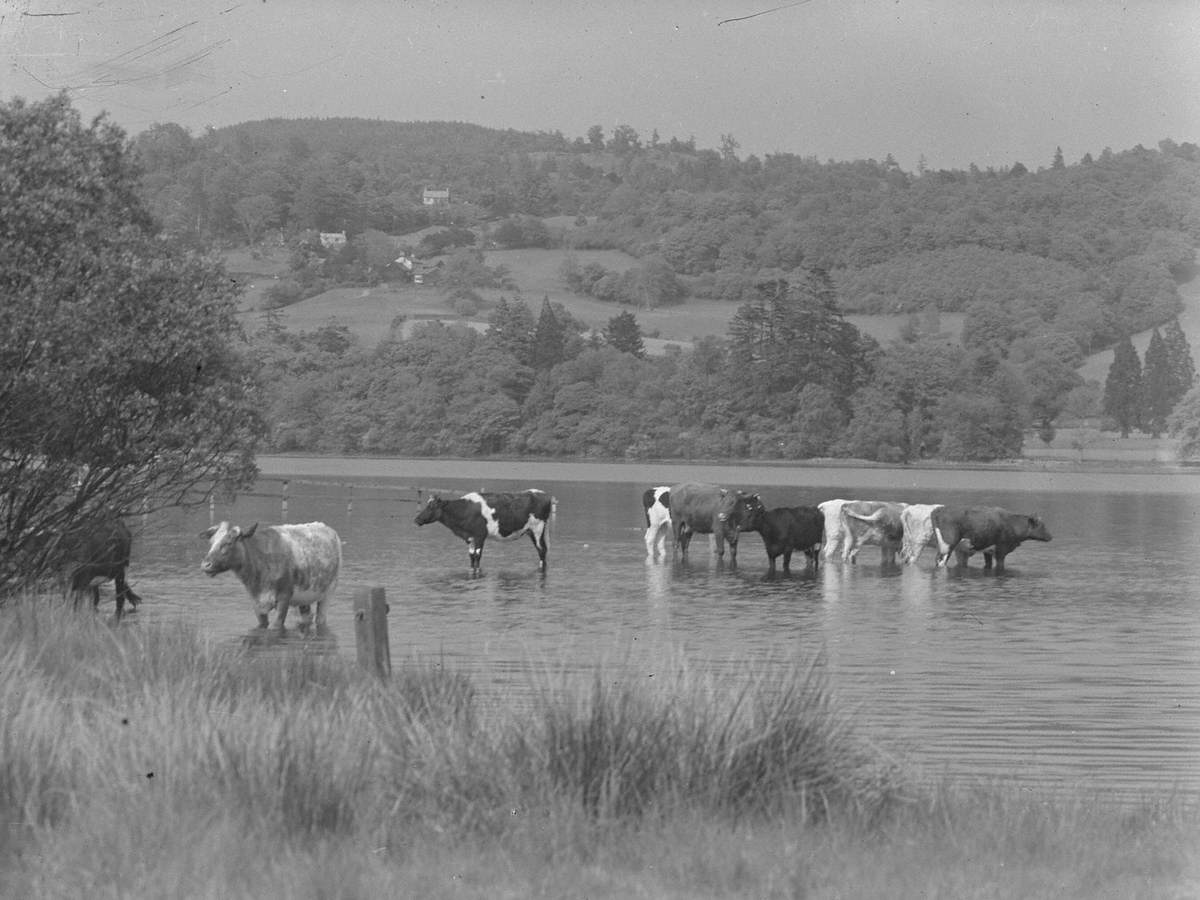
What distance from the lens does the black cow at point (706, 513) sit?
4022cm

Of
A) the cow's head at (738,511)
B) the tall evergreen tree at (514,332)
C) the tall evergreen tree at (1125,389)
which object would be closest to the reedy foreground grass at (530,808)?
the cow's head at (738,511)

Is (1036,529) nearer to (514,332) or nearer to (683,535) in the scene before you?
(683,535)

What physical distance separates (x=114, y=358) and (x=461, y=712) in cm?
887

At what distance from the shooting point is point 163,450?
20.6 m

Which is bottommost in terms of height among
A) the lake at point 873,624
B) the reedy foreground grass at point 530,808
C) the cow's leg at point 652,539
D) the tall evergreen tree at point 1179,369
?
the lake at point 873,624

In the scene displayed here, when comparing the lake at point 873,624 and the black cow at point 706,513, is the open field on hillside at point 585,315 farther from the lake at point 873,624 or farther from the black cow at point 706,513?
the black cow at point 706,513

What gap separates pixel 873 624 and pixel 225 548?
9064 millimetres

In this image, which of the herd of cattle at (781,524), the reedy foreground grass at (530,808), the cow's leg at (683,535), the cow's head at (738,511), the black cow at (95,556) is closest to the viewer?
the reedy foreground grass at (530,808)

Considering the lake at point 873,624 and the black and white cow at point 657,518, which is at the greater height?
the black and white cow at point 657,518

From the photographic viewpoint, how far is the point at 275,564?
23328 mm

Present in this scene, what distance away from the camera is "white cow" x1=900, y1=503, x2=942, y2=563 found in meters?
40.1

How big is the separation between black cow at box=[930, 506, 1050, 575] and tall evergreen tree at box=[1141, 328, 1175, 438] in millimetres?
93705

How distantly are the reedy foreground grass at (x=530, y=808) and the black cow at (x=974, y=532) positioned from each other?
27.3 metres


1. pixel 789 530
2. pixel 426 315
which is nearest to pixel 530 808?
pixel 789 530
